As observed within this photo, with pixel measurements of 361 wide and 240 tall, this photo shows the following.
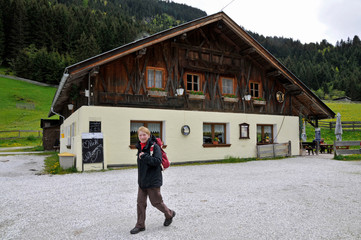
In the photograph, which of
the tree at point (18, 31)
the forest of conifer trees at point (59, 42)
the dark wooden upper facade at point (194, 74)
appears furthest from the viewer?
the tree at point (18, 31)

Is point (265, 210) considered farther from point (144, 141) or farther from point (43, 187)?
point (43, 187)

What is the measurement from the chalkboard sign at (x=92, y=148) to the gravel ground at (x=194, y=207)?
1431mm

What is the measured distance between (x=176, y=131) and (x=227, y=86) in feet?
14.4

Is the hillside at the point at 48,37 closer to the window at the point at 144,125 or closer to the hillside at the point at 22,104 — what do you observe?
the hillside at the point at 22,104

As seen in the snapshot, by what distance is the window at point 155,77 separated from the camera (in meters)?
13.0

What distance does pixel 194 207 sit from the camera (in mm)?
5621

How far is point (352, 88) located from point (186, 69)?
89.8m

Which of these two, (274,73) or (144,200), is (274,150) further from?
(144,200)

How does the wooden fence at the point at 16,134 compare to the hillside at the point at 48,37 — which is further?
the hillside at the point at 48,37

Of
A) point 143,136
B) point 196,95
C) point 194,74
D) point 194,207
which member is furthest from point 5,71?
point 143,136

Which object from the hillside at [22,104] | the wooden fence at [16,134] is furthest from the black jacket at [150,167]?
the hillside at [22,104]

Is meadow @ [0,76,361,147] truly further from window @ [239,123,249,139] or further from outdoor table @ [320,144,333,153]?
window @ [239,123,249,139]

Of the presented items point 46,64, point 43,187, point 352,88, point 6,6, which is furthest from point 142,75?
point 352,88

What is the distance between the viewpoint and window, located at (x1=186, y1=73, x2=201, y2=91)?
14.2 metres
